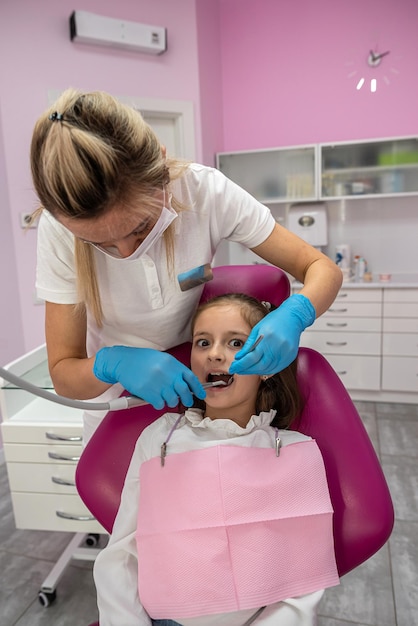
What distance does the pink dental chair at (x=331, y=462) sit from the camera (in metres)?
0.94

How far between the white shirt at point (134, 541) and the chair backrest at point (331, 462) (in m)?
0.04

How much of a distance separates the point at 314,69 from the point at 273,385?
2.98 m

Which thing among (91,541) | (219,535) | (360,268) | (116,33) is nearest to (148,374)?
(219,535)

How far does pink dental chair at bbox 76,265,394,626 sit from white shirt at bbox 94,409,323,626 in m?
0.04

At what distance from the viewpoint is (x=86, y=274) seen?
38.0 inches

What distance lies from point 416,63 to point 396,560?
307cm

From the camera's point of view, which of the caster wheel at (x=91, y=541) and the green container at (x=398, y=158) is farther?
the green container at (x=398, y=158)

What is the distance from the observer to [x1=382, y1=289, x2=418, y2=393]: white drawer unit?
3.02 metres

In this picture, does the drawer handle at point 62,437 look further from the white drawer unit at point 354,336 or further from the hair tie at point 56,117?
the white drawer unit at point 354,336

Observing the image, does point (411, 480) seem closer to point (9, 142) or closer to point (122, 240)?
point (122, 240)

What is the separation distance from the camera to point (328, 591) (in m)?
1.69

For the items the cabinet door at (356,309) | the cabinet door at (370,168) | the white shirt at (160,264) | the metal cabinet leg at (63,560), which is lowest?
the metal cabinet leg at (63,560)

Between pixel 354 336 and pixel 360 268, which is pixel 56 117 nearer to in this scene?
pixel 354 336

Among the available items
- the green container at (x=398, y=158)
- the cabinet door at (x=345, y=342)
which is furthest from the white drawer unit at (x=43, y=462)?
the green container at (x=398, y=158)
